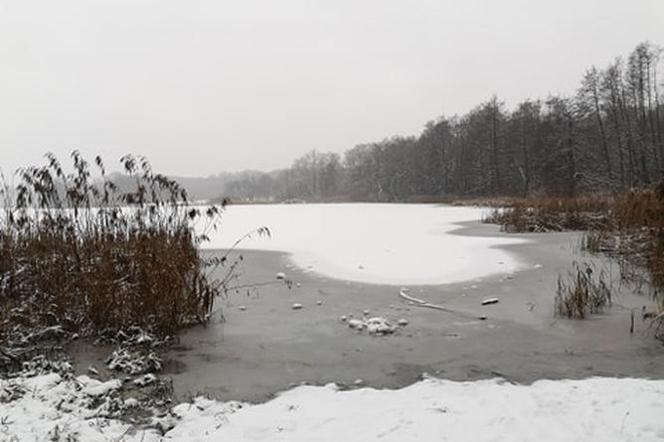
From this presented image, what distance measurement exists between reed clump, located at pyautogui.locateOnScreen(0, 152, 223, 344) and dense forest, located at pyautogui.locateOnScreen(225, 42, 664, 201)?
26.2m

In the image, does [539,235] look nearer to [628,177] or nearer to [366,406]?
[366,406]

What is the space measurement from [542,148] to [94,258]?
147 feet

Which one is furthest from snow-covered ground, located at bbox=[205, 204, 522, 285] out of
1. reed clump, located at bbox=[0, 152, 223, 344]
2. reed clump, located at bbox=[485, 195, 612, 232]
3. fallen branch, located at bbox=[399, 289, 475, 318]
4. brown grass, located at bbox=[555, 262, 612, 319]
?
reed clump, located at bbox=[0, 152, 223, 344]

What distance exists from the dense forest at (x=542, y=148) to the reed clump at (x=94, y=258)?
26241 millimetres

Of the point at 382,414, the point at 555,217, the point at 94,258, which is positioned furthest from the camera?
the point at 555,217

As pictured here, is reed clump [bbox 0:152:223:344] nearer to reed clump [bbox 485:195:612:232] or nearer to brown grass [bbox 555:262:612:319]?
brown grass [bbox 555:262:612:319]

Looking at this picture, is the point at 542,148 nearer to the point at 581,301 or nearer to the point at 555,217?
the point at 555,217

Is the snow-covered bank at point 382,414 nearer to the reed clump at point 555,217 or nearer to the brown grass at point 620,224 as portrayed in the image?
the brown grass at point 620,224

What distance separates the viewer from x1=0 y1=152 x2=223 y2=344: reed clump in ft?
14.0

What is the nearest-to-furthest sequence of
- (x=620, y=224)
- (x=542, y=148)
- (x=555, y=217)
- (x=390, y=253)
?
(x=620, y=224)
(x=390, y=253)
(x=555, y=217)
(x=542, y=148)

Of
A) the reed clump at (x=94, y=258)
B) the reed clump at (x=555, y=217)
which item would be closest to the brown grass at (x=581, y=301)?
the reed clump at (x=94, y=258)

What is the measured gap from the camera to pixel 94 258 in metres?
4.63

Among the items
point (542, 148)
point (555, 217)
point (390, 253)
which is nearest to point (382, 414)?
point (390, 253)

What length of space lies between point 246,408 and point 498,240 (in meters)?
9.65
